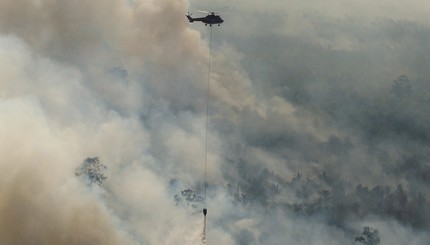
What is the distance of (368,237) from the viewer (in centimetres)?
16288

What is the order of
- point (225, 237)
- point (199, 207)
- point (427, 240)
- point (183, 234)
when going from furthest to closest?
point (427, 240)
point (199, 207)
point (225, 237)
point (183, 234)

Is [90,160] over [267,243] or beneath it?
over

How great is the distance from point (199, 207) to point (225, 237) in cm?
1418

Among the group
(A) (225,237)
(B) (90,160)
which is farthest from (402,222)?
(B) (90,160)

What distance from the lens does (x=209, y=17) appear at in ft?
339

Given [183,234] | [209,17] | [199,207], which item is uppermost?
[209,17]

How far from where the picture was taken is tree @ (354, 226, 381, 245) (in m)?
162

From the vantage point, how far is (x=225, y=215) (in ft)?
527

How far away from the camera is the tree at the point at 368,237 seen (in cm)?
16162

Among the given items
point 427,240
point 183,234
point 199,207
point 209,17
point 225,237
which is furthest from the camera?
point 427,240

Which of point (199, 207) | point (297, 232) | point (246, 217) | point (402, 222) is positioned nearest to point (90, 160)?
point (199, 207)

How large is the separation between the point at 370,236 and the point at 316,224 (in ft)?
57.7

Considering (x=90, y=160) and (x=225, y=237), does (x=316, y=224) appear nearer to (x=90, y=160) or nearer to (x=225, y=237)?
(x=225, y=237)

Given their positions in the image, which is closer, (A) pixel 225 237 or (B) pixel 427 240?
(A) pixel 225 237
